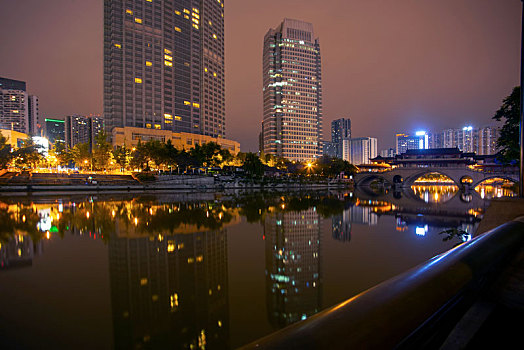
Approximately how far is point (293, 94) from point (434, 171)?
390 ft

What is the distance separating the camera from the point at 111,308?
26.2 ft

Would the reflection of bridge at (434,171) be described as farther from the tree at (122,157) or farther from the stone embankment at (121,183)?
the tree at (122,157)

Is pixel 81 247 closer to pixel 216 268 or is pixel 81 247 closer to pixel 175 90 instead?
pixel 216 268

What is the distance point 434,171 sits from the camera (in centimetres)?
8019

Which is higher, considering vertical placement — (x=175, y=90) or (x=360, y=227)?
(x=175, y=90)

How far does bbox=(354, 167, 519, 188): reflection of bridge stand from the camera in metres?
70.6

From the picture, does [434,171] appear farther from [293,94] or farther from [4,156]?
[293,94]

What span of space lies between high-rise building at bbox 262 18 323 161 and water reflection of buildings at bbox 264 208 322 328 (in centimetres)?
16295

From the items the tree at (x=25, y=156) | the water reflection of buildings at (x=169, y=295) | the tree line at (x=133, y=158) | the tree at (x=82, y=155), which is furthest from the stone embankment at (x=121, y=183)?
the water reflection of buildings at (x=169, y=295)

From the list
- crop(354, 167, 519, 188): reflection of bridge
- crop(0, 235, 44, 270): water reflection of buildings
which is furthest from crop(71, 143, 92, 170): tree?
crop(354, 167, 519, 188): reflection of bridge

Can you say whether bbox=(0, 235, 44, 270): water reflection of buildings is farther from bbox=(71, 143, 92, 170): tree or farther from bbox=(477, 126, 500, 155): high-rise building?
bbox=(477, 126, 500, 155): high-rise building

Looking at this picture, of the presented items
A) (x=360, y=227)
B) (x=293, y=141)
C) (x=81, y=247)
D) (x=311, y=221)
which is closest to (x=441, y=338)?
(x=81, y=247)

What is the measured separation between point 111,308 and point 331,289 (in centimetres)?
673

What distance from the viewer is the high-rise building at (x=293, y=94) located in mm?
182000
